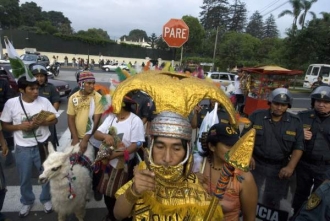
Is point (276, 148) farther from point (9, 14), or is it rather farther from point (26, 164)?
point (9, 14)

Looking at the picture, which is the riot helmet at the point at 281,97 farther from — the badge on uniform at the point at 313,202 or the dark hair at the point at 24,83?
the dark hair at the point at 24,83

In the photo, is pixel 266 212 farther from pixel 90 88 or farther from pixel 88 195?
pixel 90 88

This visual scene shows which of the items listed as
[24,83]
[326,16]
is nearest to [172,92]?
[24,83]

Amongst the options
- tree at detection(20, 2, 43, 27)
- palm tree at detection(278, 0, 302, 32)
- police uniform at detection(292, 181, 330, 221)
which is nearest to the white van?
palm tree at detection(278, 0, 302, 32)

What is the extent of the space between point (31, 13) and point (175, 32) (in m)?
91.8

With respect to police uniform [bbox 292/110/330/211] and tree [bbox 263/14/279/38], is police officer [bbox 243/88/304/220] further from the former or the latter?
tree [bbox 263/14/279/38]

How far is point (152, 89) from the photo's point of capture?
1717mm

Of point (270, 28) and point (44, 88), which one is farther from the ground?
point (270, 28)

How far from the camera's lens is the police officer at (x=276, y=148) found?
11.2 ft

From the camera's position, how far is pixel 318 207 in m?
1.49

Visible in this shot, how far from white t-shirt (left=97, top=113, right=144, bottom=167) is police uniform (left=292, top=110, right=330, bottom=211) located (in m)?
2.19

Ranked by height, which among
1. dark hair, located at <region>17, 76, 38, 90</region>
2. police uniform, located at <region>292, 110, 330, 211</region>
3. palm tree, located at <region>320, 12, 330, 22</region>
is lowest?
police uniform, located at <region>292, 110, 330, 211</region>

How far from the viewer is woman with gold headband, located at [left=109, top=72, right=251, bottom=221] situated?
1.63m

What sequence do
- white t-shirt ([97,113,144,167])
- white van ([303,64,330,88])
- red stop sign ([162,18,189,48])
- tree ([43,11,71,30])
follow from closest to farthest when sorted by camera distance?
white t-shirt ([97,113,144,167]) < red stop sign ([162,18,189,48]) < white van ([303,64,330,88]) < tree ([43,11,71,30])
